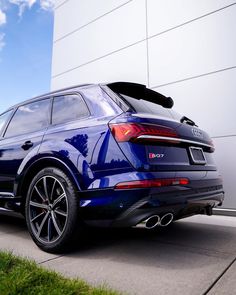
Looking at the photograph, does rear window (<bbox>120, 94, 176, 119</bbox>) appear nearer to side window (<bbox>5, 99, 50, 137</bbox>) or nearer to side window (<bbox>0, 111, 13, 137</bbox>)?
side window (<bbox>5, 99, 50, 137</bbox>)

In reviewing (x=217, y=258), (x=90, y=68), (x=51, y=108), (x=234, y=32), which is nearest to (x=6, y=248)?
(x=51, y=108)

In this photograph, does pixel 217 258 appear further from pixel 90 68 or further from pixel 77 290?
pixel 90 68

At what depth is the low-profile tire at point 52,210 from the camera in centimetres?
234

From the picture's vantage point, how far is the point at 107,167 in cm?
221

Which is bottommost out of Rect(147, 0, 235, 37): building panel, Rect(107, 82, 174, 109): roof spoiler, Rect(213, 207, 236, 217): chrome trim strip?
Rect(213, 207, 236, 217): chrome trim strip

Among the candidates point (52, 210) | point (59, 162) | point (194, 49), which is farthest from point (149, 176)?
point (194, 49)

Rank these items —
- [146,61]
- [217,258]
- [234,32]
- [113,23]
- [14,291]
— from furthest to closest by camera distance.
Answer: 1. [113,23]
2. [146,61]
3. [234,32]
4. [217,258]
5. [14,291]

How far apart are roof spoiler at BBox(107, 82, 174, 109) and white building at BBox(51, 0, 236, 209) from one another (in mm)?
1953

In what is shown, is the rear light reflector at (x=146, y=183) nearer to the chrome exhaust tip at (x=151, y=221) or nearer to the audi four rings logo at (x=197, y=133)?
the chrome exhaust tip at (x=151, y=221)

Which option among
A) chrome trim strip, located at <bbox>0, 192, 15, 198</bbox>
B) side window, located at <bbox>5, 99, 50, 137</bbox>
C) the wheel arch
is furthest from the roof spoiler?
chrome trim strip, located at <bbox>0, 192, 15, 198</bbox>

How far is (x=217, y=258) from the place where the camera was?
2.37 m

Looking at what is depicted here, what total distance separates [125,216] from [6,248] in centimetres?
142

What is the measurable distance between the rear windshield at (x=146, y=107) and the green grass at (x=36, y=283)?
1.42 m

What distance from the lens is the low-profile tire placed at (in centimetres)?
234
